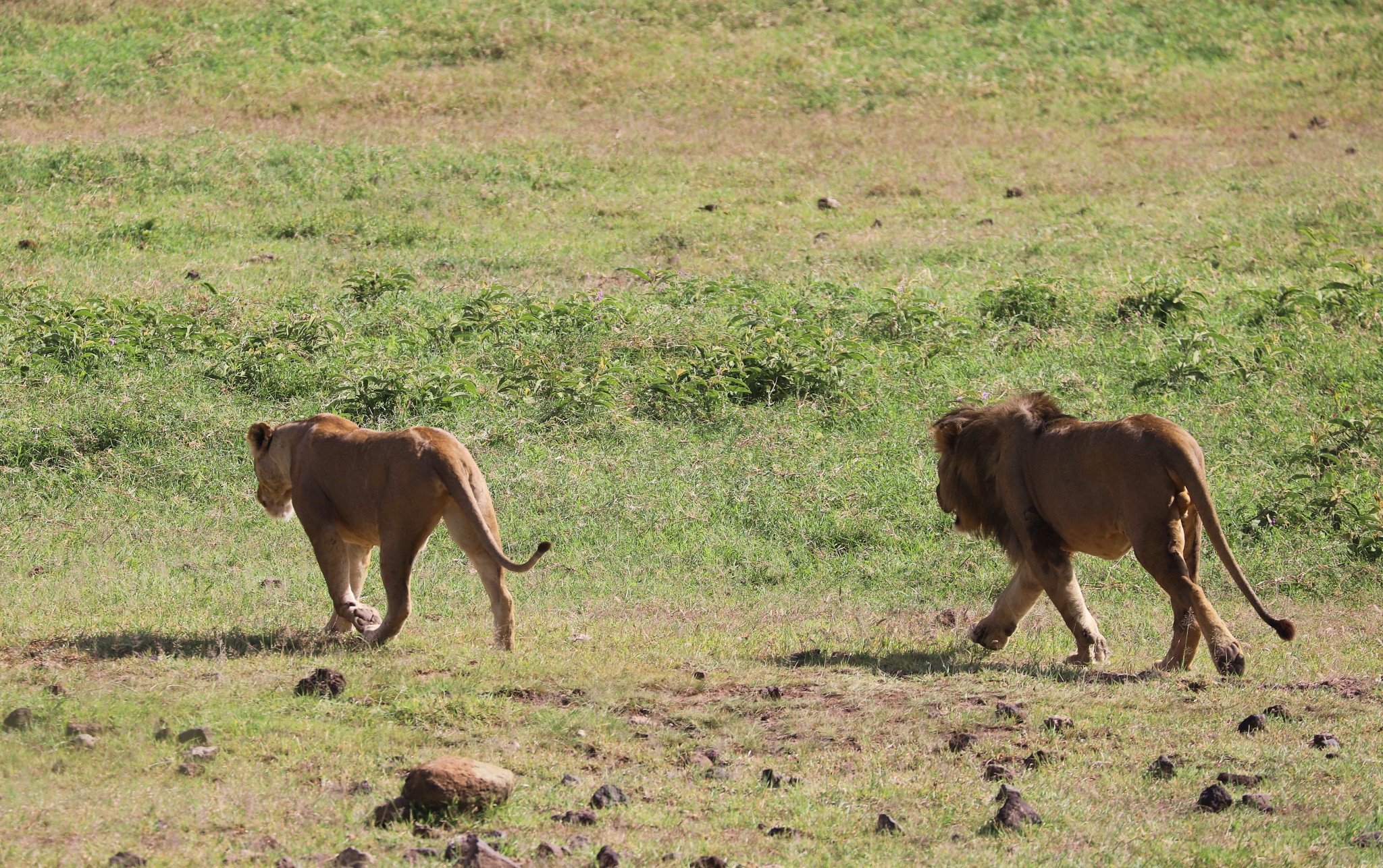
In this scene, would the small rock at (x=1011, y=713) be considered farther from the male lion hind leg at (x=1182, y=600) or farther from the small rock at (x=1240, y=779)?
the male lion hind leg at (x=1182, y=600)

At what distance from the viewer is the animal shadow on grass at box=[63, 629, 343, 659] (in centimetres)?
724

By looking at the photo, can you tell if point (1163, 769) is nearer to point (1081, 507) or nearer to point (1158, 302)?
point (1081, 507)

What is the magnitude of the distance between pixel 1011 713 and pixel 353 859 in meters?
3.26

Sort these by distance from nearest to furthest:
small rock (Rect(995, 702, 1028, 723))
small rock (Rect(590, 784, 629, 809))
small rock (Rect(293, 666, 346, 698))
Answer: small rock (Rect(590, 784, 629, 809))
small rock (Rect(293, 666, 346, 698))
small rock (Rect(995, 702, 1028, 723))

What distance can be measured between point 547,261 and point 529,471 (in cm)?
697

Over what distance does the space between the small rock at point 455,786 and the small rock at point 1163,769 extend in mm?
2701

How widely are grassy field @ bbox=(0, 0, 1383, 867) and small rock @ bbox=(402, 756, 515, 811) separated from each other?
0.37 ft

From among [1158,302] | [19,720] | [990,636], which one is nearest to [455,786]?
[19,720]

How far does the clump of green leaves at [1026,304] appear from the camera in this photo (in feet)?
47.9

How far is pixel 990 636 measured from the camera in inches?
320

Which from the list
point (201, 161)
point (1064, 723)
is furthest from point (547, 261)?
point (1064, 723)

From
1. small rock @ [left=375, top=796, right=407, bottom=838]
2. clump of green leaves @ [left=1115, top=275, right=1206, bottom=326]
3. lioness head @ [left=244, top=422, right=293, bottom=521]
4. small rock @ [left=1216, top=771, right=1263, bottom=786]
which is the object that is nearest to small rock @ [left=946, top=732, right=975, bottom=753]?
small rock @ [left=1216, top=771, right=1263, bottom=786]

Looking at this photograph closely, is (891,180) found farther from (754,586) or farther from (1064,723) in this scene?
(1064,723)

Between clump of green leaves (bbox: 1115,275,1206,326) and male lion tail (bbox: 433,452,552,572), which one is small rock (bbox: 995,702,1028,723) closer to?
male lion tail (bbox: 433,452,552,572)
